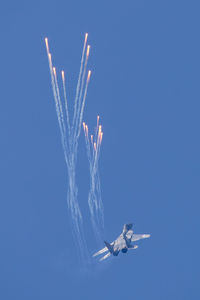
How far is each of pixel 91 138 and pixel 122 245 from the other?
554 inches

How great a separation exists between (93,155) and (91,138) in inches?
99.6

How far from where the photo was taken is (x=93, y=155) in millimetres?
90875

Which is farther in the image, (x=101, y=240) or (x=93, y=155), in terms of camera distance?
(x=101, y=240)

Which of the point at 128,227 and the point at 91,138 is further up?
the point at 91,138

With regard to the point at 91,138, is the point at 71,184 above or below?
below

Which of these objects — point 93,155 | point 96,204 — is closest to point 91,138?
point 93,155

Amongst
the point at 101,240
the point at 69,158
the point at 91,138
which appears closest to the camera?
the point at 69,158

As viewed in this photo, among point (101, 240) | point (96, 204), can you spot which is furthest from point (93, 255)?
point (96, 204)

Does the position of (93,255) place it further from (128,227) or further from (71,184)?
(71,184)

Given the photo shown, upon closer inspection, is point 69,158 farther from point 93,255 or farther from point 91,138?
point 93,255

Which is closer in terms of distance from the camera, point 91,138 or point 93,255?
point 91,138

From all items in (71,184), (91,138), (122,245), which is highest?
(91,138)

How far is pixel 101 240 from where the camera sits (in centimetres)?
10094

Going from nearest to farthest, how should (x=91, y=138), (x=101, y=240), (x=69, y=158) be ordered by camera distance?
(x=69, y=158)
(x=91, y=138)
(x=101, y=240)
